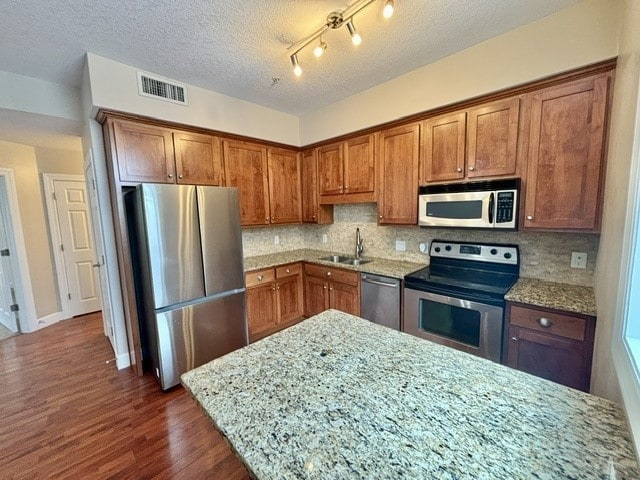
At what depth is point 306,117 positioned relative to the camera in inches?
134

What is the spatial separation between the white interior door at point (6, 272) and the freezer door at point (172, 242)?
9.24 ft

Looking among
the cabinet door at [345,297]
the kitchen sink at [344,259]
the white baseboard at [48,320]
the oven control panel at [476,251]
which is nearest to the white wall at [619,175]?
the oven control panel at [476,251]

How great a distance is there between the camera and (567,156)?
5.71ft

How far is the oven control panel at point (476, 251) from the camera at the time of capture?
2.21 m

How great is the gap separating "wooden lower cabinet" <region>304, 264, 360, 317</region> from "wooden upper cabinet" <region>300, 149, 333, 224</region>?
2.18ft

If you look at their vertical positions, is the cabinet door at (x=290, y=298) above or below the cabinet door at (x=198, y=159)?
below

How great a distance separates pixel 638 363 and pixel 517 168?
61.3 inches

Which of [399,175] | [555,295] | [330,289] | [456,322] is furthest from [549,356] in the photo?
[330,289]

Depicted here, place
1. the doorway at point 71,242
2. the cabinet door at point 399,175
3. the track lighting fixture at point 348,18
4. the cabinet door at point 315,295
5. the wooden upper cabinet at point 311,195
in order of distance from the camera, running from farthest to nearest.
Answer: the doorway at point 71,242 < the wooden upper cabinet at point 311,195 < the cabinet door at point 315,295 < the cabinet door at point 399,175 < the track lighting fixture at point 348,18

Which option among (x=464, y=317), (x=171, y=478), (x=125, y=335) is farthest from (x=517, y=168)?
(x=125, y=335)

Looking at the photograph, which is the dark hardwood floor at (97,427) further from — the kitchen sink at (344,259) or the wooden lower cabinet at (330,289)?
the kitchen sink at (344,259)

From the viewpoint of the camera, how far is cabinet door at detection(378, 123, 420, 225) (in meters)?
2.48

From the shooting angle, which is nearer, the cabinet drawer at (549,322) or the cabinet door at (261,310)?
the cabinet drawer at (549,322)

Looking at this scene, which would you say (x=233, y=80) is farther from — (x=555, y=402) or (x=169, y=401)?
(x=555, y=402)
